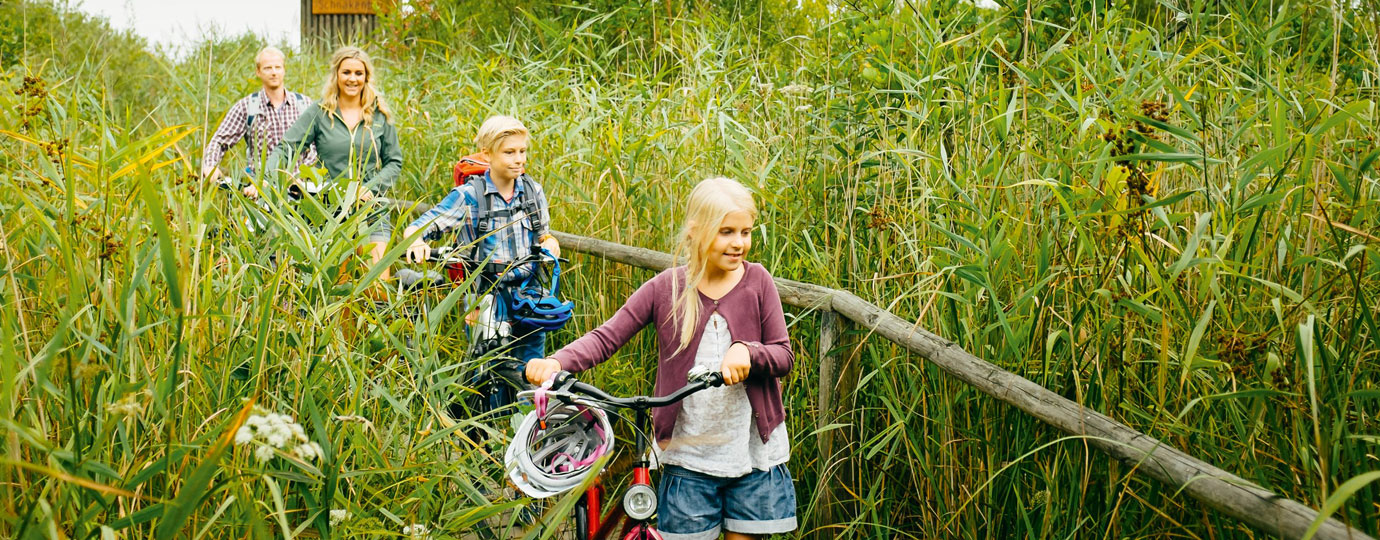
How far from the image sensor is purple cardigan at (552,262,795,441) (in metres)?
2.88

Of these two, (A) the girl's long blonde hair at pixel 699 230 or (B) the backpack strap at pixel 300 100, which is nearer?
(A) the girl's long blonde hair at pixel 699 230

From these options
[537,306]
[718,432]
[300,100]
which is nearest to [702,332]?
[718,432]

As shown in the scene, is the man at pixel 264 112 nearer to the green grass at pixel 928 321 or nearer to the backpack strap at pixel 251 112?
the backpack strap at pixel 251 112

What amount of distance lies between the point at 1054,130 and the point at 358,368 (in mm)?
2152

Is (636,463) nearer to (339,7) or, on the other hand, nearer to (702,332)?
(702,332)

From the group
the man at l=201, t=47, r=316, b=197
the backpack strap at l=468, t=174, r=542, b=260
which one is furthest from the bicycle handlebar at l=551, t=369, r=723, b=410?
the man at l=201, t=47, r=316, b=197

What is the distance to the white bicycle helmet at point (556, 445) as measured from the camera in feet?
7.84

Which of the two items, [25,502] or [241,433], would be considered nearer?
[241,433]

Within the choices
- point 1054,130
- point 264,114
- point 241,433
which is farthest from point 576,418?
point 264,114

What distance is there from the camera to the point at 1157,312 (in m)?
2.24

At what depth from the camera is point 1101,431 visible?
2.23m

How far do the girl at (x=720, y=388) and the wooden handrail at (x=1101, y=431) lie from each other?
342 mm

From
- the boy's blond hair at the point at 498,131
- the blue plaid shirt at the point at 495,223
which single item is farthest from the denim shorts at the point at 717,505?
the boy's blond hair at the point at 498,131

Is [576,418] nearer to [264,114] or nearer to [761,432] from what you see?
[761,432]
